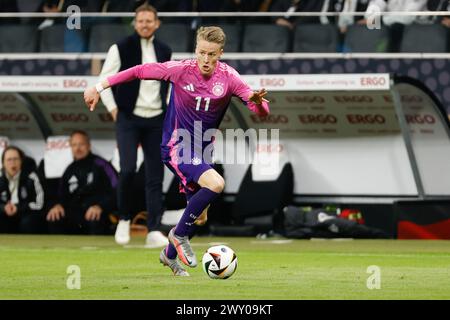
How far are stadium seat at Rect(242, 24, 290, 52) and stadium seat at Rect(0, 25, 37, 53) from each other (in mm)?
3455

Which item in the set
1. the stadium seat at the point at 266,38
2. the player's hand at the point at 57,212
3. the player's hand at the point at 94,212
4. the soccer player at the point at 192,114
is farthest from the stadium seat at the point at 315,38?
the soccer player at the point at 192,114

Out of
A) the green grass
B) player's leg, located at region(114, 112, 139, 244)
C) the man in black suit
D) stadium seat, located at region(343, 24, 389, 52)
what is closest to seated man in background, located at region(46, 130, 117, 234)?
the green grass

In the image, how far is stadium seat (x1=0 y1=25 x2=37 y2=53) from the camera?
19375 millimetres

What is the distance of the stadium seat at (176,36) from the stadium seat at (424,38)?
3.24m

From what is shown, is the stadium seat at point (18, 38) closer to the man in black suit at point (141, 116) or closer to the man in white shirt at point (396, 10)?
the man in white shirt at point (396, 10)

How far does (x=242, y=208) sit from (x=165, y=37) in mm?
3058

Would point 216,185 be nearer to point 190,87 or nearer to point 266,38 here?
point 190,87

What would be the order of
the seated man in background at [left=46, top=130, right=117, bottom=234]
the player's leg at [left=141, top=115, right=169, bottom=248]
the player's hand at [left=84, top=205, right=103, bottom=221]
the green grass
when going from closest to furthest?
the green grass → the player's leg at [left=141, top=115, right=169, bottom=248] → the player's hand at [left=84, top=205, right=103, bottom=221] → the seated man in background at [left=46, top=130, right=117, bottom=234]

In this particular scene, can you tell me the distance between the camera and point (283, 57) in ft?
55.9

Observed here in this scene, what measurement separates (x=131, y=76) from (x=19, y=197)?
7460 mm

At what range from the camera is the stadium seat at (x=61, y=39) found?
742 inches

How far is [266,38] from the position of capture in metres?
18.2

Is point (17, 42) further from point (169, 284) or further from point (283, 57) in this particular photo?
point (169, 284)

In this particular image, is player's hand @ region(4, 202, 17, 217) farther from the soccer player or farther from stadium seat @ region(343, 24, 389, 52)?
the soccer player
